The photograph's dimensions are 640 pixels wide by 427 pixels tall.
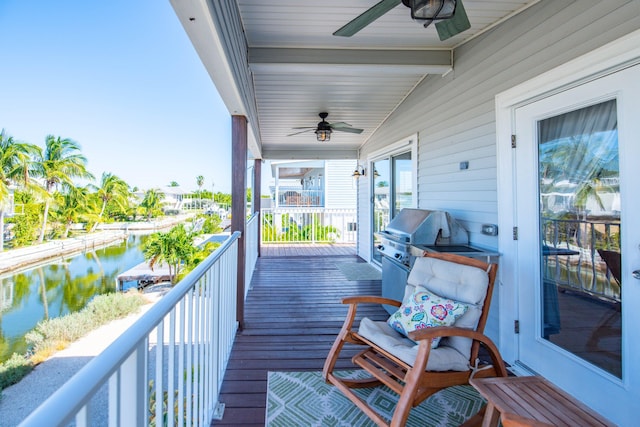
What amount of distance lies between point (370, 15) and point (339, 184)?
1008 centimetres

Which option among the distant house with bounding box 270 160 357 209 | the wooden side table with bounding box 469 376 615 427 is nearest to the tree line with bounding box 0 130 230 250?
the wooden side table with bounding box 469 376 615 427

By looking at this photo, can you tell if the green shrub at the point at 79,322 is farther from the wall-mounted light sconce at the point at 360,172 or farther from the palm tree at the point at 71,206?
the wall-mounted light sconce at the point at 360,172

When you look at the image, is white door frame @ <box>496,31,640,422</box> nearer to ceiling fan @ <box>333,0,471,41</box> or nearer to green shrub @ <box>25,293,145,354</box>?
ceiling fan @ <box>333,0,471,41</box>

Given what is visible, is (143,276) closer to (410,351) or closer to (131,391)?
(410,351)

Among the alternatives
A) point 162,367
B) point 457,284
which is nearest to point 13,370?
point 162,367

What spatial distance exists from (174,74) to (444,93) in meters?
4.03

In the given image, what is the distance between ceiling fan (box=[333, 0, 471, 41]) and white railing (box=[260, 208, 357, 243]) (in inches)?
274

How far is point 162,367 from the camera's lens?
1.09m

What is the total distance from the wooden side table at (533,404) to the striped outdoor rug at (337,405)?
0.51 metres

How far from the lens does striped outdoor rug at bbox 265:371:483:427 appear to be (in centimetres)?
189

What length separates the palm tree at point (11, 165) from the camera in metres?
1.66

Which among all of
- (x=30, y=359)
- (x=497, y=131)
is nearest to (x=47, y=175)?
(x=30, y=359)

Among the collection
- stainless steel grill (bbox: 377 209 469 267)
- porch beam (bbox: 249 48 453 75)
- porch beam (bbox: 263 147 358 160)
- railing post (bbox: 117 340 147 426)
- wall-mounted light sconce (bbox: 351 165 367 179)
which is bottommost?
railing post (bbox: 117 340 147 426)

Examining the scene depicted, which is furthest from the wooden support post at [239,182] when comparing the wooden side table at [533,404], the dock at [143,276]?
the wooden side table at [533,404]
